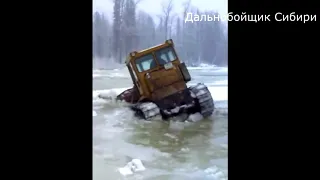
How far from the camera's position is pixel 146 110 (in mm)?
1590

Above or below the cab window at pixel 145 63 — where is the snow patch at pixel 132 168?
below

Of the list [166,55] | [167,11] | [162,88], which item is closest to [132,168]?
[162,88]

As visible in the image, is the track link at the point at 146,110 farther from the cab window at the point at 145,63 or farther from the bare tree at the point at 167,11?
the bare tree at the point at 167,11

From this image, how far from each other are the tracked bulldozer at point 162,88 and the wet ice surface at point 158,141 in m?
0.03

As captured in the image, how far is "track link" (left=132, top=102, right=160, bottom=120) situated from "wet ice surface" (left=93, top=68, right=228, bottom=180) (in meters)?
0.03

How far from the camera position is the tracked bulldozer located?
1.60 m

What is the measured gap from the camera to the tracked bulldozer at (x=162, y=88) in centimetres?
160

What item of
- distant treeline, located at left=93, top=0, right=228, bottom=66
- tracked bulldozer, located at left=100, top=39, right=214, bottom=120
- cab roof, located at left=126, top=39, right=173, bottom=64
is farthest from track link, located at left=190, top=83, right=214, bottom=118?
cab roof, located at left=126, top=39, right=173, bottom=64

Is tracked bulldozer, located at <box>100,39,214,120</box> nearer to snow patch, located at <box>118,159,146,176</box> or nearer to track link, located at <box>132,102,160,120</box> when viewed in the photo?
track link, located at <box>132,102,160,120</box>

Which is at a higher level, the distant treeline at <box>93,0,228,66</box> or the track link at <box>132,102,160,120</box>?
the distant treeline at <box>93,0,228,66</box>

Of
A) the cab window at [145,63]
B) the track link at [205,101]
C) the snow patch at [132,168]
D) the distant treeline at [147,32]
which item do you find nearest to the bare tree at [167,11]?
the distant treeline at [147,32]

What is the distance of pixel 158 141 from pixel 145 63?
13.7 inches
